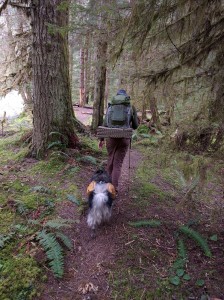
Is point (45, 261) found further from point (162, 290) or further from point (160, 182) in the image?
point (160, 182)

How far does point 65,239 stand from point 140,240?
131cm

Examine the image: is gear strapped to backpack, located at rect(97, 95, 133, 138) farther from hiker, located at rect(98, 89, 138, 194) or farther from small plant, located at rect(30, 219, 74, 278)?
small plant, located at rect(30, 219, 74, 278)

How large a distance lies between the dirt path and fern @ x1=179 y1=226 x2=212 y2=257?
1.12 metres

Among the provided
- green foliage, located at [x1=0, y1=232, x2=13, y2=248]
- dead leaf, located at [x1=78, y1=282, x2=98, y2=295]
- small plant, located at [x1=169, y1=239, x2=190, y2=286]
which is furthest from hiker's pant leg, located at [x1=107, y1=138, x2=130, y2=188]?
dead leaf, located at [x1=78, y1=282, x2=98, y2=295]

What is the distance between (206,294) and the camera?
11.7ft

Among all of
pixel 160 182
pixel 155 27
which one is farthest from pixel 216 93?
pixel 160 182

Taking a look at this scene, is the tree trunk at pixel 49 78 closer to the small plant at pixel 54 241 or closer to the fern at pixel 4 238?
the small plant at pixel 54 241

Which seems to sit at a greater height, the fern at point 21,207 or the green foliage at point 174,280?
the fern at point 21,207

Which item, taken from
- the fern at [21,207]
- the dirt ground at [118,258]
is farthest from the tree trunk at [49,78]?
the dirt ground at [118,258]

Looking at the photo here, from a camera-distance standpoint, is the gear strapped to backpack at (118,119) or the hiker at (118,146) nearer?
the gear strapped to backpack at (118,119)

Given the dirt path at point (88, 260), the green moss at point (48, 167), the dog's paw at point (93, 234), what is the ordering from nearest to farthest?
the dirt path at point (88, 260), the dog's paw at point (93, 234), the green moss at point (48, 167)

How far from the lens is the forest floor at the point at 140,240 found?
3.56 meters

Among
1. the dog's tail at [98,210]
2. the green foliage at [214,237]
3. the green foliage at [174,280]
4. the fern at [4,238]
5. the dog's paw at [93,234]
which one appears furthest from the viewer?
the green foliage at [214,237]

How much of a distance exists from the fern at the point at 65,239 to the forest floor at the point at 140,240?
138mm
